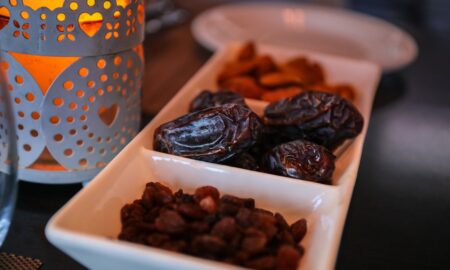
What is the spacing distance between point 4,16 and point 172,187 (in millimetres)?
212

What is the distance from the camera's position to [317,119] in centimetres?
57

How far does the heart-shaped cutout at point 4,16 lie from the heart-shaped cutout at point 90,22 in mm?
62

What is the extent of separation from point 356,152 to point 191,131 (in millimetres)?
168

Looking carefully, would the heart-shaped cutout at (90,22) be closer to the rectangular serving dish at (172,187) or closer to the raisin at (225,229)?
the rectangular serving dish at (172,187)

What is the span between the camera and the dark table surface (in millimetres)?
502

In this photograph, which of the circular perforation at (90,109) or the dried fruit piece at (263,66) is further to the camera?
the dried fruit piece at (263,66)

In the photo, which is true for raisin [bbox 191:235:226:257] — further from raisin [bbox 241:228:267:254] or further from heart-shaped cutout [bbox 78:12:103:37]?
heart-shaped cutout [bbox 78:12:103:37]

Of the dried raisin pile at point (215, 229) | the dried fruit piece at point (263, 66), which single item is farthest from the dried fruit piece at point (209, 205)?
the dried fruit piece at point (263, 66)

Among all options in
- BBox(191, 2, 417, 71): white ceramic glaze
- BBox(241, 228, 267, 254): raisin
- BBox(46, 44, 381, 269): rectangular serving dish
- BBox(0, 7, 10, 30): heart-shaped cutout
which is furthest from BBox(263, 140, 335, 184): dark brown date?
BBox(191, 2, 417, 71): white ceramic glaze

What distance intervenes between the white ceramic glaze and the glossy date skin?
0.45 metres

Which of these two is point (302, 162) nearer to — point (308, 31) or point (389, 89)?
point (389, 89)

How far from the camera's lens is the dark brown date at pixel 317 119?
0.58 m

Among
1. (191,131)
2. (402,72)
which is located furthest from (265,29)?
(191,131)

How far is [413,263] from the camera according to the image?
19.6 inches
